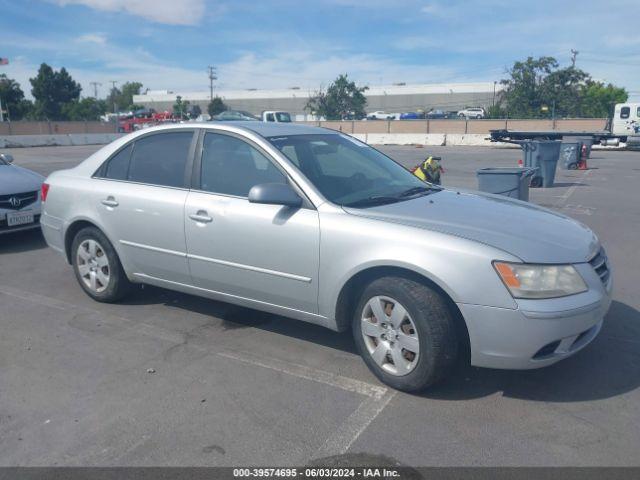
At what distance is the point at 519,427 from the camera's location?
10.4 ft

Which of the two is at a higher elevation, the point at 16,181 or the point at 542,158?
the point at 542,158

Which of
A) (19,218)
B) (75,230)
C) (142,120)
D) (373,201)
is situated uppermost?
(142,120)

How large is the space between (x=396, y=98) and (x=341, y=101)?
21820mm

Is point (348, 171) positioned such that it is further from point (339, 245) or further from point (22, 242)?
point (22, 242)

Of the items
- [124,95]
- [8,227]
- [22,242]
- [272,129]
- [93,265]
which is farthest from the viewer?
[124,95]

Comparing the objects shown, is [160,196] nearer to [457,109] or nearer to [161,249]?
[161,249]

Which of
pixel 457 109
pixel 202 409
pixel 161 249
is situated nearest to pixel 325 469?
pixel 202 409

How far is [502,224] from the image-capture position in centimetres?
367

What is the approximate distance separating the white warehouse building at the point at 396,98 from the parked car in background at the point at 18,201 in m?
79.9

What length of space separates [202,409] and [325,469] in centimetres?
95

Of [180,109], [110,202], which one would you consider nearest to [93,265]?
[110,202]

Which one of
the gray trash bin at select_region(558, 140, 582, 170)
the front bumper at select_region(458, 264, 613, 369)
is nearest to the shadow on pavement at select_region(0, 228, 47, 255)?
the front bumper at select_region(458, 264, 613, 369)

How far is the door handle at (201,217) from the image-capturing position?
4277 millimetres

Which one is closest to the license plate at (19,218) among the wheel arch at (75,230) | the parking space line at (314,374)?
the wheel arch at (75,230)
